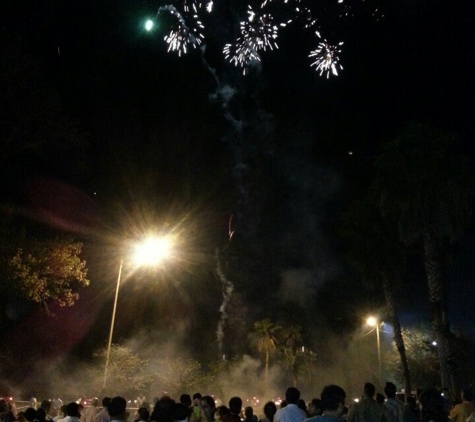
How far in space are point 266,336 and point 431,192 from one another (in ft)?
150

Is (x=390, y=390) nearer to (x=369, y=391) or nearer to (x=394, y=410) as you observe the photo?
(x=394, y=410)

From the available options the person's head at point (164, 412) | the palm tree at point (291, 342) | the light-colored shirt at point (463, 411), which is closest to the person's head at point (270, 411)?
the light-colored shirt at point (463, 411)

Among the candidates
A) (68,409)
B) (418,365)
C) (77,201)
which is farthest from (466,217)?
(418,365)

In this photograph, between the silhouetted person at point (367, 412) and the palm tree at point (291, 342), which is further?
the palm tree at point (291, 342)

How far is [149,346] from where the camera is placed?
49469 millimetres

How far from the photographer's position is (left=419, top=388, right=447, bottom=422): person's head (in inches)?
248

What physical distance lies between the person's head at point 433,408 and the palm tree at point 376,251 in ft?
98.7

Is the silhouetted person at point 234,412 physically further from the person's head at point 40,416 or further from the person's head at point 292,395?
the person's head at point 40,416

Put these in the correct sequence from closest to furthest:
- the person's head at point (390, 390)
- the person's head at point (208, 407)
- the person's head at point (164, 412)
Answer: the person's head at point (164, 412)
the person's head at point (208, 407)
the person's head at point (390, 390)

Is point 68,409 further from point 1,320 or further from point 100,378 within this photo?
point 100,378

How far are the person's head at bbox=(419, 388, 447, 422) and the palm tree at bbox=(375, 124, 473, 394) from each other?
22.5m

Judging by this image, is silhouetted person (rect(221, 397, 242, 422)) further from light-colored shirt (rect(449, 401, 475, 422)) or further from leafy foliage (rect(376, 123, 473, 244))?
leafy foliage (rect(376, 123, 473, 244))

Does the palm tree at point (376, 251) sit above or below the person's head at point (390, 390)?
above

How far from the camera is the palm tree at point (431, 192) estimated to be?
28.4 meters
